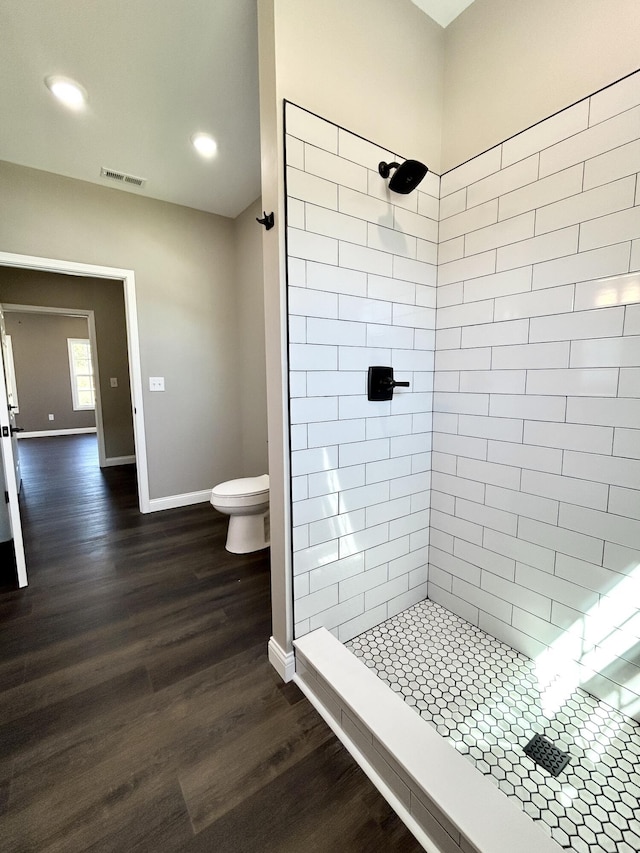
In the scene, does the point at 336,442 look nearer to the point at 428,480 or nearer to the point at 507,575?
the point at 428,480

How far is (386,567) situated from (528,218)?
1.61 meters

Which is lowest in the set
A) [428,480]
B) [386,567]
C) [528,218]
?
[386,567]

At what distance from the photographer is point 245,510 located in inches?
94.4

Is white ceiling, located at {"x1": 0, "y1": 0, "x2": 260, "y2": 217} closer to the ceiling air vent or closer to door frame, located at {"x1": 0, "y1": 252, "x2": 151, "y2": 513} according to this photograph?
the ceiling air vent

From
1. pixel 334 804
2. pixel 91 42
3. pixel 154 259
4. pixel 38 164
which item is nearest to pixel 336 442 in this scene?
pixel 334 804

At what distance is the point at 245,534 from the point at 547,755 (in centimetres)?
192

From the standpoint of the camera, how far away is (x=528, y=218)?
134 centimetres

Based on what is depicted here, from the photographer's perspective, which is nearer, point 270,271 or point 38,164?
point 270,271

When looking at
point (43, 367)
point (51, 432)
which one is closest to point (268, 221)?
point (43, 367)

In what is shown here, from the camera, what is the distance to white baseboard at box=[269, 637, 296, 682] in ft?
4.60

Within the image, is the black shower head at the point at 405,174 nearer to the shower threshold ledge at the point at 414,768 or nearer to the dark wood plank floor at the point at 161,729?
the shower threshold ledge at the point at 414,768

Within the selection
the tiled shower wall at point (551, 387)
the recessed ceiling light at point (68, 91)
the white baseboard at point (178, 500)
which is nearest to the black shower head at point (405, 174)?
the tiled shower wall at point (551, 387)

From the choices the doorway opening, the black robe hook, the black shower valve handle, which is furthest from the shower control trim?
the doorway opening

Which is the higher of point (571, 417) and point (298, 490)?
point (571, 417)
